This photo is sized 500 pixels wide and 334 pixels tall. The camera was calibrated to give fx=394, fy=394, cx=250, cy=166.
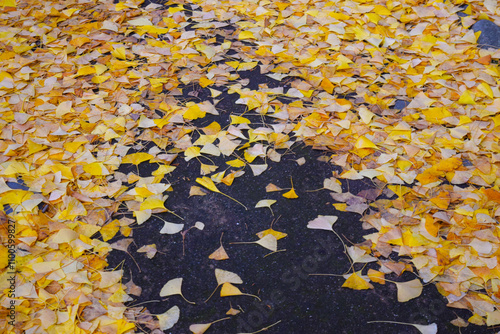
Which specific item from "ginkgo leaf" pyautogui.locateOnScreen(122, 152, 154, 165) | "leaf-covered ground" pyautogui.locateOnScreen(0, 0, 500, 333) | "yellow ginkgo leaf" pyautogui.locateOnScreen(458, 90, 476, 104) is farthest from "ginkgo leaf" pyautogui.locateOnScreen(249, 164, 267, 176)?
"yellow ginkgo leaf" pyautogui.locateOnScreen(458, 90, 476, 104)

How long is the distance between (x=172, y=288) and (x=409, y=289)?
93cm

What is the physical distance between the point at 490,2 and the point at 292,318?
2685 millimetres

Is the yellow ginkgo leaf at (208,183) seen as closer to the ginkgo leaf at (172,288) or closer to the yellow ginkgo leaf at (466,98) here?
the ginkgo leaf at (172,288)

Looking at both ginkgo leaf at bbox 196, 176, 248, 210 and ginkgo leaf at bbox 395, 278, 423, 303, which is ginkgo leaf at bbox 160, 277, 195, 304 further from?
ginkgo leaf at bbox 395, 278, 423, 303

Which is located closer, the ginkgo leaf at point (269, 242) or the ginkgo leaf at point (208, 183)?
the ginkgo leaf at point (269, 242)

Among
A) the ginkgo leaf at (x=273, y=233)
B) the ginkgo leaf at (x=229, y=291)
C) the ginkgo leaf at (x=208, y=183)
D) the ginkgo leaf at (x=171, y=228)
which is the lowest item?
the ginkgo leaf at (x=229, y=291)

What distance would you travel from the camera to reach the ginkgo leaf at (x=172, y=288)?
1.57 meters

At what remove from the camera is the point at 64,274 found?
157 cm

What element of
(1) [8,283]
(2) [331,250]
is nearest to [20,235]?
(1) [8,283]

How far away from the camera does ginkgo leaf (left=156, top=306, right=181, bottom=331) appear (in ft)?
4.84

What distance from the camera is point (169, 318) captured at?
150 centimetres

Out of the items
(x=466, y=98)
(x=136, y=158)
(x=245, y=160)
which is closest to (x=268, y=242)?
(x=245, y=160)

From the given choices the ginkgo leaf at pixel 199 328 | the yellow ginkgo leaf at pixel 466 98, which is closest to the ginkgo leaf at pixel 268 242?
the ginkgo leaf at pixel 199 328

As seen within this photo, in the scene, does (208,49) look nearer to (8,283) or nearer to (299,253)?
(299,253)
